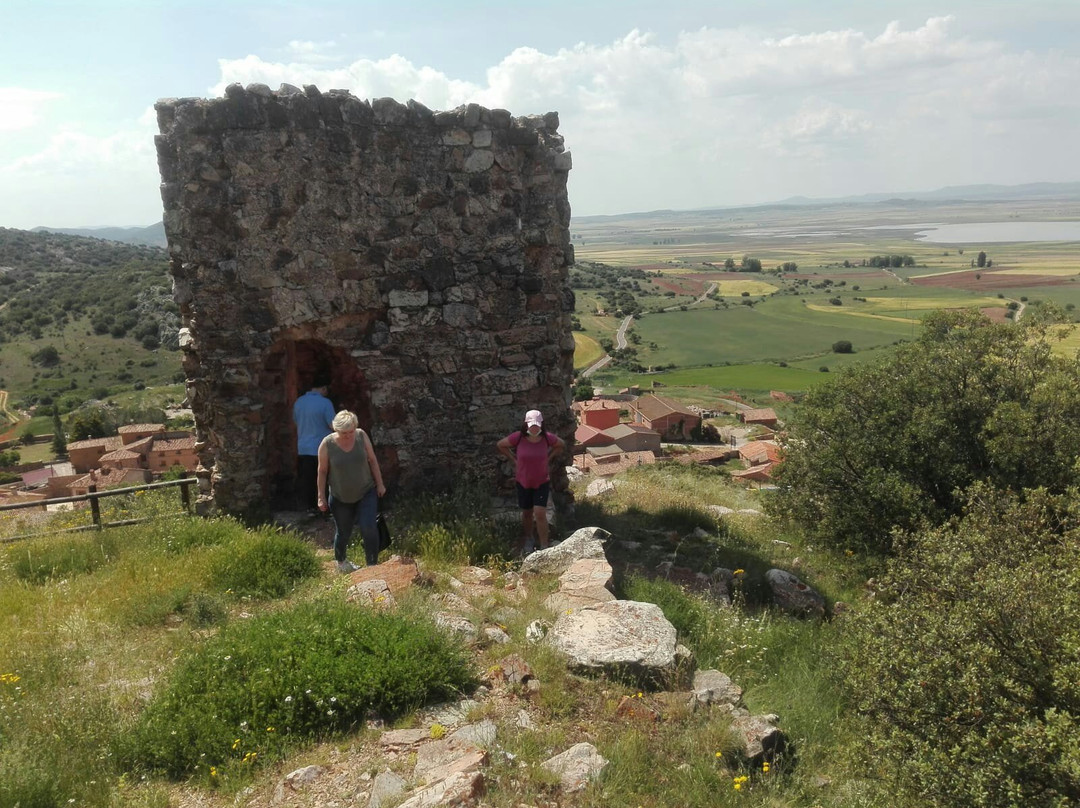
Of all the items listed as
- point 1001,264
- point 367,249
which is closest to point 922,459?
point 367,249

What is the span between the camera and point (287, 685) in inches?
160

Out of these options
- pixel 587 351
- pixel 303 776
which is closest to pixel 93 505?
pixel 303 776

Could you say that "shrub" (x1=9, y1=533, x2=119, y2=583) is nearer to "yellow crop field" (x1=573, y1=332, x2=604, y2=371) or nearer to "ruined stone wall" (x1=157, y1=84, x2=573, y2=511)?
"ruined stone wall" (x1=157, y1=84, x2=573, y2=511)

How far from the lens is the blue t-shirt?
7.70m

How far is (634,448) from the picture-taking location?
35906 millimetres

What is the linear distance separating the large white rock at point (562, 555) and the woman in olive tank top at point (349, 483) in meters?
1.41

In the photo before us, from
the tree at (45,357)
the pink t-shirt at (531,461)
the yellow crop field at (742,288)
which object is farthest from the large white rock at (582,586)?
the yellow crop field at (742,288)

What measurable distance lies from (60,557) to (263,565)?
206 cm

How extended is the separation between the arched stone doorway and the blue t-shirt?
60 cm

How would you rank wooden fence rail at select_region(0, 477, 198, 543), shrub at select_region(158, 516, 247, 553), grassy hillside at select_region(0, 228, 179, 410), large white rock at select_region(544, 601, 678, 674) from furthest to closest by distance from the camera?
grassy hillside at select_region(0, 228, 179, 410) → wooden fence rail at select_region(0, 477, 198, 543) → shrub at select_region(158, 516, 247, 553) → large white rock at select_region(544, 601, 678, 674)

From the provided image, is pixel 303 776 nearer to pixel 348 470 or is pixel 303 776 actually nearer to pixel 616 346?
pixel 348 470

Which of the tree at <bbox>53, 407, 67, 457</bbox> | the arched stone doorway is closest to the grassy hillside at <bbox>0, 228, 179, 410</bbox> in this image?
the tree at <bbox>53, 407, 67, 457</bbox>

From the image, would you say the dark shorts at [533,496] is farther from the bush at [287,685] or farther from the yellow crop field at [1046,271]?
the yellow crop field at [1046,271]

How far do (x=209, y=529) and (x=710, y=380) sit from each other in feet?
175
